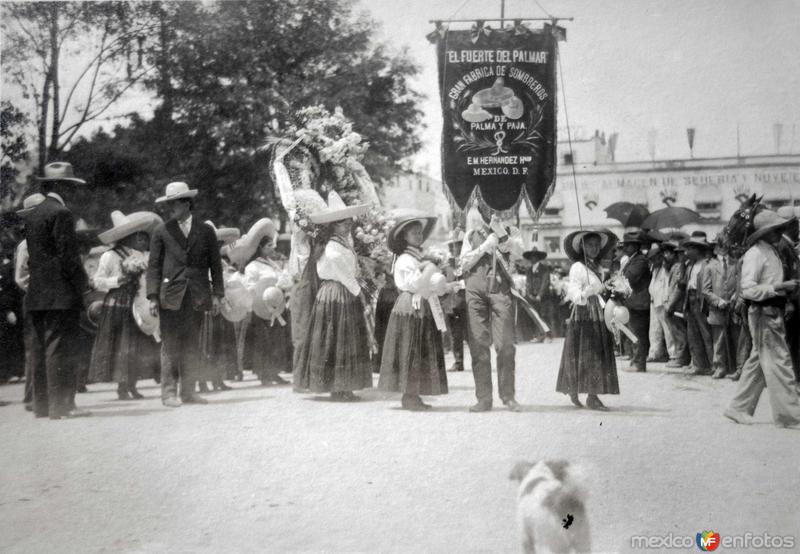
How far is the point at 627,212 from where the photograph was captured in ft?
18.5

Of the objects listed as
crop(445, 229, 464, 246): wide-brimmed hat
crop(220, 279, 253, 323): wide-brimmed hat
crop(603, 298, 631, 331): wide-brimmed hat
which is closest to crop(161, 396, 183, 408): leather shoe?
crop(220, 279, 253, 323): wide-brimmed hat

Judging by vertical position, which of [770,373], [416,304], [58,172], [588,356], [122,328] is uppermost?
[58,172]

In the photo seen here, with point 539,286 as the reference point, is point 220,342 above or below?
below

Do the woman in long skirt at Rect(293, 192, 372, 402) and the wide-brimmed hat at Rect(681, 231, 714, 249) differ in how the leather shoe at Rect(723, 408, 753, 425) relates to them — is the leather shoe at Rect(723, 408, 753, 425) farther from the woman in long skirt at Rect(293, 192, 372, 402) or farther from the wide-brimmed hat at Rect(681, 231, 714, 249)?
the woman in long skirt at Rect(293, 192, 372, 402)

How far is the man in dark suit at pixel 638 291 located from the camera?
5957 millimetres

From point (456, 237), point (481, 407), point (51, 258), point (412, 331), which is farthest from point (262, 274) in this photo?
point (481, 407)

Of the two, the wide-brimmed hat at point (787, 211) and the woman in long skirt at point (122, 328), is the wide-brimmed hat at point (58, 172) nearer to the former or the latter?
the woman in long skirt at point (122, 328)

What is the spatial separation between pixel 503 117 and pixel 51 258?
11.3 ft

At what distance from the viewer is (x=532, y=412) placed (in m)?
5.50

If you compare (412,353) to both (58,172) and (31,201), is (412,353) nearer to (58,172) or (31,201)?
(58,172)

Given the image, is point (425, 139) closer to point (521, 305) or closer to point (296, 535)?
point (521, 305)

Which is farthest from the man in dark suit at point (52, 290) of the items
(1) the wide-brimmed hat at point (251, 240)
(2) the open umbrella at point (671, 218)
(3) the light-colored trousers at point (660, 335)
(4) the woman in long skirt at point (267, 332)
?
(3) the light-colored trousers at point (660, 335)

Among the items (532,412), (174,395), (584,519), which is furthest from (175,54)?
(584,519)

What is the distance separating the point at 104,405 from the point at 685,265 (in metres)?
5.04
